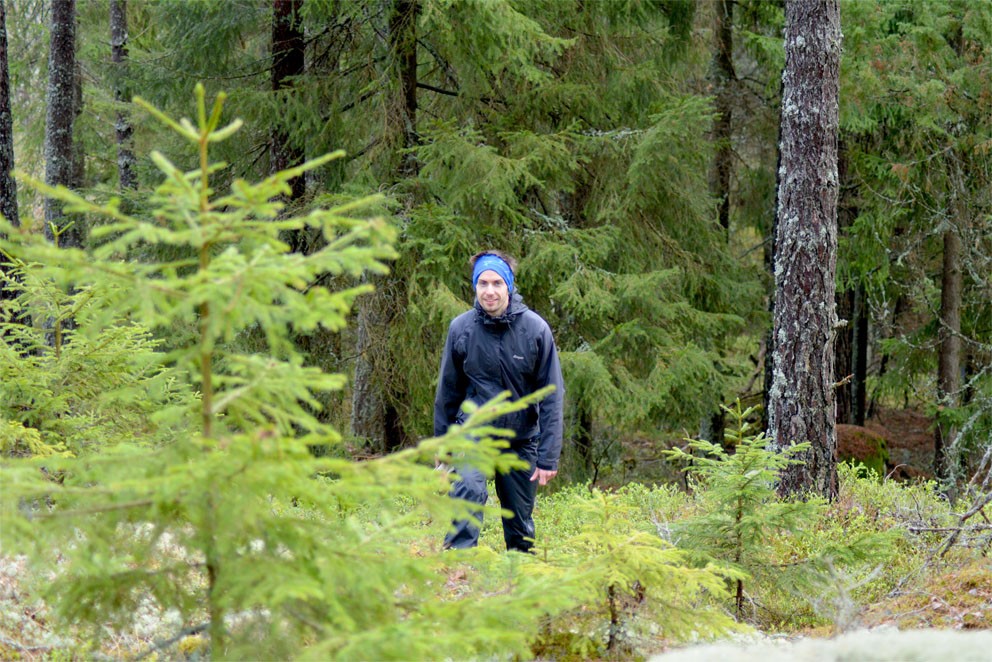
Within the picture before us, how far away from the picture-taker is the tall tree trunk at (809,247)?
8.66 metres

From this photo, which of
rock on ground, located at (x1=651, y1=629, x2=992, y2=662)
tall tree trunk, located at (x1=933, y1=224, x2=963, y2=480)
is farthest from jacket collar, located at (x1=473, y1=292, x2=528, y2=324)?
tall tree trunk, located at (x1=933, y1=224, x2=963, y2=480)

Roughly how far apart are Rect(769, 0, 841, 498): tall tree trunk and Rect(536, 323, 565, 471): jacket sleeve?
12.2 ft

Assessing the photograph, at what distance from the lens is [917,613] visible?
4.76 meters

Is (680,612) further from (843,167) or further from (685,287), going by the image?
(843,167)

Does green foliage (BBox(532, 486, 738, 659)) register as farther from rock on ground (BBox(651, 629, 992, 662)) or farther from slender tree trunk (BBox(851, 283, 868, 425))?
slender tree trunk (BBox(851, 283, 868, 425))

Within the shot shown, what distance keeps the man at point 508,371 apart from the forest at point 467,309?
2.18ft

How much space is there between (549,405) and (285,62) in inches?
337

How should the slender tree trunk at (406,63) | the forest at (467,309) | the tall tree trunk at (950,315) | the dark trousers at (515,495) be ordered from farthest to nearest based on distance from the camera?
the tall tree trunk at (950,315), the slender tree trunk at (406,63), the dark trousers at (515,495), the forest at (467,309)

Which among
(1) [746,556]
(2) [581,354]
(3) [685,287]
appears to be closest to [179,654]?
(1) [746,556]

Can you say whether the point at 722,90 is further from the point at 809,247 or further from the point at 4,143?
the point at 4,143

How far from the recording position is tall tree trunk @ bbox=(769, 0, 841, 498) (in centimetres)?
866

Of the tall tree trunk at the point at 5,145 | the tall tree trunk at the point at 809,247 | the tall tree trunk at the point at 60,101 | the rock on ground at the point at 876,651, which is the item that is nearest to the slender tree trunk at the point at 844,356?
the tall tree trunk at the point at 809,247

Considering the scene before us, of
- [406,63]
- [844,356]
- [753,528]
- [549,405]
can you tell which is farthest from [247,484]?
[844,356]

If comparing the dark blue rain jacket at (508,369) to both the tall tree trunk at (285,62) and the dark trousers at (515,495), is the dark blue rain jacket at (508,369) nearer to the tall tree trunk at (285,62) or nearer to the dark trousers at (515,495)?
the dark trousers at (515,495)
